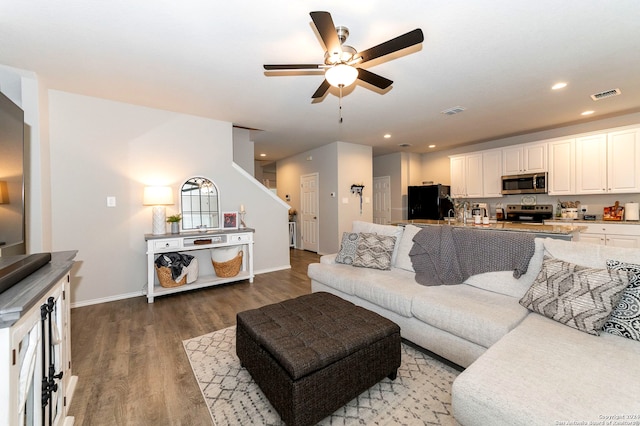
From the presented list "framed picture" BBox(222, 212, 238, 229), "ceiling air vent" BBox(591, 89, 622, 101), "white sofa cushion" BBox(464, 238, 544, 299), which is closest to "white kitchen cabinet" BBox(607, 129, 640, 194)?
"ceiling air vent" BBox(591, 89, 622, 101)

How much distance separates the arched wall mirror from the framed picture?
9 cm

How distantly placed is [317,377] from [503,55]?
3032mm

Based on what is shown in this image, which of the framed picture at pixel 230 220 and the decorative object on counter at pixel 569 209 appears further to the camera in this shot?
the decorative object on counter at pixel 569 209

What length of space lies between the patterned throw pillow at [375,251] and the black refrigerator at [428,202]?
3651 millimetres

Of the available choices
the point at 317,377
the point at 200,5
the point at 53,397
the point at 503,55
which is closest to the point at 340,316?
the point at 317,377

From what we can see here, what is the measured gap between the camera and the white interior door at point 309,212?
6.37 metres

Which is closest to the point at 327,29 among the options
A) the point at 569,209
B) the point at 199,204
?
the point at 199,204

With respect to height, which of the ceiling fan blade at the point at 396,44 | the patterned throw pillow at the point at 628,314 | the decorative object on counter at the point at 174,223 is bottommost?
the patterned throw pillow at the point at 628,314

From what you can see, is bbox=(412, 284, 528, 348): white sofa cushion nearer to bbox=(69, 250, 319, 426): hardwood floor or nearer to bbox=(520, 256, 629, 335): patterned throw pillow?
bbox=(520, 256, 629, 335): patterned throw pillow

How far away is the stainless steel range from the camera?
4953mm

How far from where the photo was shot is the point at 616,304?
4.83ft

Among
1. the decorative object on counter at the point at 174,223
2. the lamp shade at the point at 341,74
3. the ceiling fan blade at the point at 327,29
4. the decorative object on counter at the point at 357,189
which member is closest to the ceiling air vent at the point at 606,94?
the lamp shade at the point at 341,74

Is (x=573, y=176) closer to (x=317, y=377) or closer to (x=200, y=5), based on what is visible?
(x=317, y=377)

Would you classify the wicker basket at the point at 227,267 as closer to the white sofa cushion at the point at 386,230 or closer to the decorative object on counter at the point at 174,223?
the decorative object on counter at the point at 174,223
